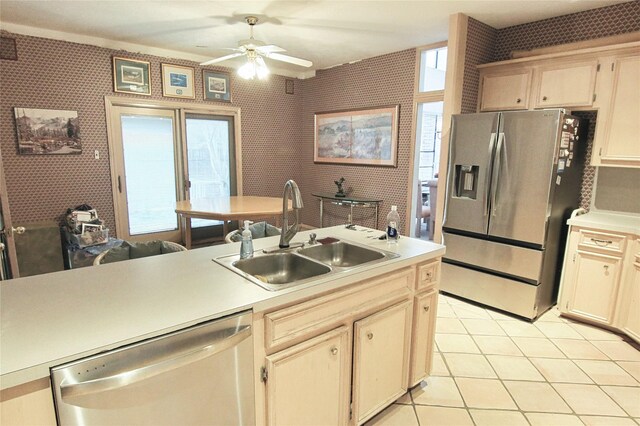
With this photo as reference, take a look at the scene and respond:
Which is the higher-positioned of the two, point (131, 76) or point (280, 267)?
→ point (131, 76)

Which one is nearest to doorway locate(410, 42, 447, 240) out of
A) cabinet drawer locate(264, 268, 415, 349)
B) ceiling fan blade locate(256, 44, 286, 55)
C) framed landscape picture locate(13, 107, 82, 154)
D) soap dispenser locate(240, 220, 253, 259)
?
ceiling fan blade locate(256, 44, 286, 55)

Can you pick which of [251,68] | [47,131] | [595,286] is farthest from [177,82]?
[595,286]

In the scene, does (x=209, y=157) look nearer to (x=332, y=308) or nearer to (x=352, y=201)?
(x=352, y=201)

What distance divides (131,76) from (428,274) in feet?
14.2

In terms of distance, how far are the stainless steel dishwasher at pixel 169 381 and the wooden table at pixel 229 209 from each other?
7.42 feet

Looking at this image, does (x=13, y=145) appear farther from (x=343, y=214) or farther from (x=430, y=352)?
(x=430, y=352)

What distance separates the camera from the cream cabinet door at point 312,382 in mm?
1419

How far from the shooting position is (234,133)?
5.45m

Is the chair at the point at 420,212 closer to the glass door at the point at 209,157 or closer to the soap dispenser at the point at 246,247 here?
the glass door at the point at 209,157

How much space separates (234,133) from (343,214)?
207 cm

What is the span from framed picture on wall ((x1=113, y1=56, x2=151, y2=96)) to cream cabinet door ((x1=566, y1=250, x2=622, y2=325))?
502cm

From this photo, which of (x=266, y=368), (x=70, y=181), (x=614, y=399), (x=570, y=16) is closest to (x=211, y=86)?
(x=70, y=181)

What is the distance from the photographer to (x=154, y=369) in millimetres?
1080

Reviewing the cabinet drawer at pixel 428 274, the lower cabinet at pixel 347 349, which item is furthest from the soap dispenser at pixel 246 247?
the cabinet drawer at pixel 428 274
